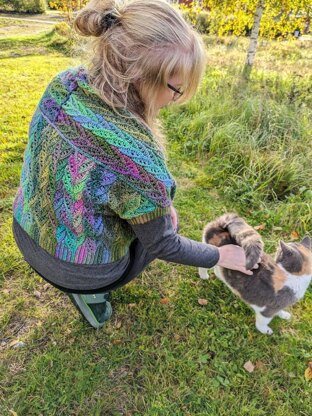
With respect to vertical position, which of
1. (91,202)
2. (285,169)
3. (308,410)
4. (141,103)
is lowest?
(308,410)

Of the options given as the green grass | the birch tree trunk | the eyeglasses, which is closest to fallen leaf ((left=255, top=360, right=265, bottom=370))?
the green grass

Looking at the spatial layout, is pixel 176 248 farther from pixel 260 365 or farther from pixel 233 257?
pixel 260 365

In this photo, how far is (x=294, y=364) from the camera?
2219mm

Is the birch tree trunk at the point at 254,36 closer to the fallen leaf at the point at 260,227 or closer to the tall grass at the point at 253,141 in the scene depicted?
the tall grass at the point at 253,141

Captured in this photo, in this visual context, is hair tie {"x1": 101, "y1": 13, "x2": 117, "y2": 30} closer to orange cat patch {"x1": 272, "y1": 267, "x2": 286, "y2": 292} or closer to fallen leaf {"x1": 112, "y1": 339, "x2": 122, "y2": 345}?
orange cat patch {"x1": 272, "y1": 267, "x2": 286, "y2": 292}

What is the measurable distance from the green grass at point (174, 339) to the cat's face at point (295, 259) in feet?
1.59

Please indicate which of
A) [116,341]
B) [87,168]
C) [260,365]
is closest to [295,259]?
[260,365]

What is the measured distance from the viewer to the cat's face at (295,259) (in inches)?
86.9

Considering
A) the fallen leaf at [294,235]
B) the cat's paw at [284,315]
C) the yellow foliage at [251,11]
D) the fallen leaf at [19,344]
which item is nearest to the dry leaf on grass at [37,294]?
the fallen leaf at [19,344]

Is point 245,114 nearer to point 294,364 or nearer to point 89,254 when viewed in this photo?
point 294,364

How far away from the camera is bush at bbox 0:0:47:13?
17531mm

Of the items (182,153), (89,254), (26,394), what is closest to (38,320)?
(26,394)

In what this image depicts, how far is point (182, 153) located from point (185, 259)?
2.95m

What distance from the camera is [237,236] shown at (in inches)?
84.7
